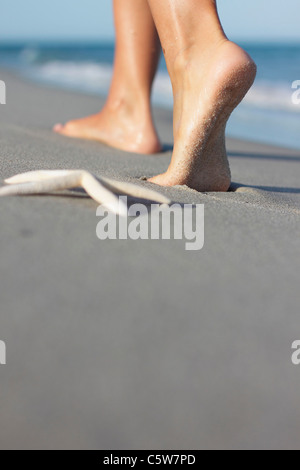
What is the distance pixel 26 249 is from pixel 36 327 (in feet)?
0.88

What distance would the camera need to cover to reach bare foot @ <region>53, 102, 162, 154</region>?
10.0 ft

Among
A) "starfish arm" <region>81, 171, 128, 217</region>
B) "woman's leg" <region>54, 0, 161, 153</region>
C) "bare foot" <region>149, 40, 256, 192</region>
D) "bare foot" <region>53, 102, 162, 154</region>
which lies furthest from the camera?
"bare foot" <region>53, 102, 162, 154</region>

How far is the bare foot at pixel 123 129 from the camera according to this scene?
3.06m

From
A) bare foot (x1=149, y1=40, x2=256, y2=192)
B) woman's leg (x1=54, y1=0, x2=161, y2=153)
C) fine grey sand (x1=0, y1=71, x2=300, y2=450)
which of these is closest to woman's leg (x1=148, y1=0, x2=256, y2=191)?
bare foot (x1=149, y1=40, x2=256, y2=192)

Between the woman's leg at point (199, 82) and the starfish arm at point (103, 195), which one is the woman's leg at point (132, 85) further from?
the starfish arm at point (103, 195)

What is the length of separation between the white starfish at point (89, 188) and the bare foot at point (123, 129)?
5.27 ft

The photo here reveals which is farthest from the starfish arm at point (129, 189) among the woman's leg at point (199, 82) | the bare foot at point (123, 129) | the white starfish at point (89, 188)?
the bare foot at point (123, 129)

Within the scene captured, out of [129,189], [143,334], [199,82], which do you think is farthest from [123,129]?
[143,334]

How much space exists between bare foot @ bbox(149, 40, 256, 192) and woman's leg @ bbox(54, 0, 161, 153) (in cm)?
105

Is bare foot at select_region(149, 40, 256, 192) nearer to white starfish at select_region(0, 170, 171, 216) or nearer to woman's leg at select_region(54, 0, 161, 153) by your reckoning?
white starfish at select_region(0, 170, 171, 216)

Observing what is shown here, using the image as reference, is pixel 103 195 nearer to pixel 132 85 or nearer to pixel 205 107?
pixel 205 107

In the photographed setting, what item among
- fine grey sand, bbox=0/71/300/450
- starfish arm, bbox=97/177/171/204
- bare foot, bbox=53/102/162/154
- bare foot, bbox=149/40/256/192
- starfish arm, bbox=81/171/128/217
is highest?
bare foot, bbox=53/102/162/154

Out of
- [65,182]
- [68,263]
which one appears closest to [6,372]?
[68,263]
